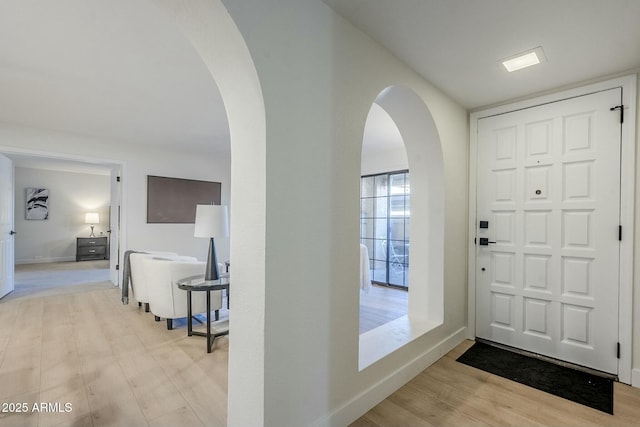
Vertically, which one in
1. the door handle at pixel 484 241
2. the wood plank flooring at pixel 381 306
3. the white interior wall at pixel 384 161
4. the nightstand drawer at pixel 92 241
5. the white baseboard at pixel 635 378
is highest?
the white interior wall at pixel 384 161

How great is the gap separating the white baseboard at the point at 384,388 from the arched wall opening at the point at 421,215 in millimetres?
202

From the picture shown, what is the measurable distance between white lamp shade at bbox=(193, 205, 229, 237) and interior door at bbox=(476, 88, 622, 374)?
8.25 ft

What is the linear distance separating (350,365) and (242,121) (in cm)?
146

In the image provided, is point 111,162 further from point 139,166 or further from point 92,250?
point 92,250

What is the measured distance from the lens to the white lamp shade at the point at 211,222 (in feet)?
9.16

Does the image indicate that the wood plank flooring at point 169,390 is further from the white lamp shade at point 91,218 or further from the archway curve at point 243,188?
the white lamp shade at point 91,218

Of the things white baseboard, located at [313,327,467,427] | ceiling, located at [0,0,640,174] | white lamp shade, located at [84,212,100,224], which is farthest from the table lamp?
white lamp shade, located at [84,212,100,224]

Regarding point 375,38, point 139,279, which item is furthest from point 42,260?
point 375,38

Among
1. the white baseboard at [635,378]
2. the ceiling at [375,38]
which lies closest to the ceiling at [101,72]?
the ceiling at [375,38]

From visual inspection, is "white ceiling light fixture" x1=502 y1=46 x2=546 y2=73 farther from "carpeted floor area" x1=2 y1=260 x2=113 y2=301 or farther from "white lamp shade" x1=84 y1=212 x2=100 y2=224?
"white lamp shade" x1=84 y1=212 x2=100 y2=224

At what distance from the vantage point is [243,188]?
139cm

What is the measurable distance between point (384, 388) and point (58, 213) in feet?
30.6

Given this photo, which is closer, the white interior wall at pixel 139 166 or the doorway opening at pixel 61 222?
the white interior wall at pixel 139 166

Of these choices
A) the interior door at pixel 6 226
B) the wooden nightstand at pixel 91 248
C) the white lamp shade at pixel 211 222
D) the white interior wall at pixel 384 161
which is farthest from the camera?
the wooden nightstand at pixel 91 248
